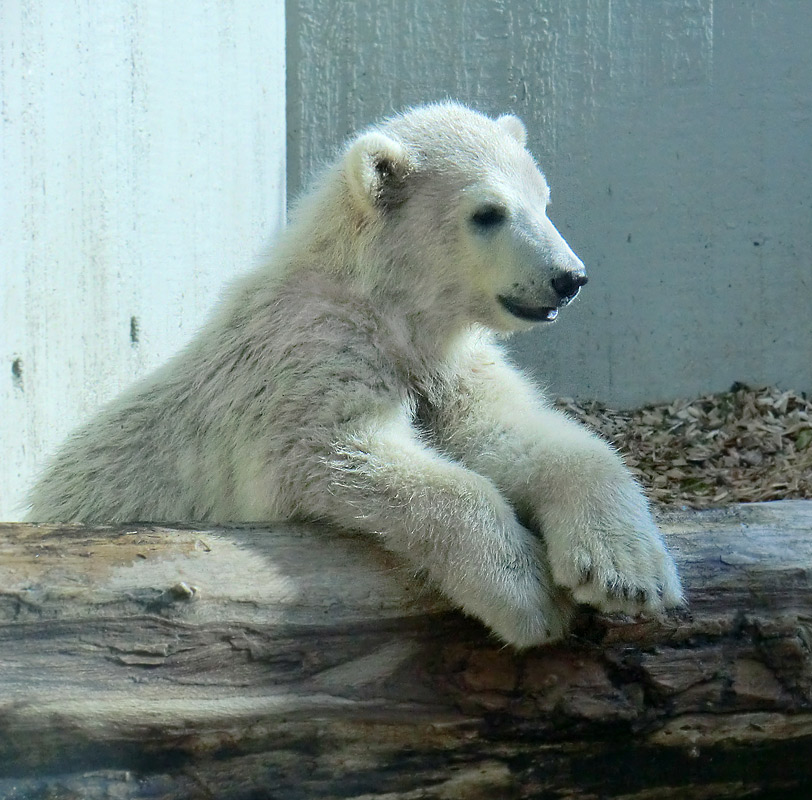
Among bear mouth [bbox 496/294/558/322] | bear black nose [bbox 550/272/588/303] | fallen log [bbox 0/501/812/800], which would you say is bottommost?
fallen log [bbox 0/501/812/800]

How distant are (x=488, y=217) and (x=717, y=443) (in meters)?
4.32

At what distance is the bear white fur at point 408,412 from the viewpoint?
2.74m

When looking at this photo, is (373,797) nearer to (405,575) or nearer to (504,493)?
(405,575)

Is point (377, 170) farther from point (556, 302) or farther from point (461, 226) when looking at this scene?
point (556, 302)

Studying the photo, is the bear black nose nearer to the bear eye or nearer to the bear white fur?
the bear white fur

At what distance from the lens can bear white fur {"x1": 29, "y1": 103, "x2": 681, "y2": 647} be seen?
2.74 meters

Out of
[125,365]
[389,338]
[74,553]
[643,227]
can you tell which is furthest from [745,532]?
[643,227]

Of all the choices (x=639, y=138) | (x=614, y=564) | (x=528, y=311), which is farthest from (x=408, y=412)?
(x=639, y=138)

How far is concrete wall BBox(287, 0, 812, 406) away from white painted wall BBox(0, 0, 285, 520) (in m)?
1.07

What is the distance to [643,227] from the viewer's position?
795 cm

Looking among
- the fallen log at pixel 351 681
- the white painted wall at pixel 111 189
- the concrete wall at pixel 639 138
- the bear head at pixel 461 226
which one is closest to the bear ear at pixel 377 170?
the bear head at pixel 461 226

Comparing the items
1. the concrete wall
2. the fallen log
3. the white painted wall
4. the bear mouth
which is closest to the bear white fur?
the bear mouth

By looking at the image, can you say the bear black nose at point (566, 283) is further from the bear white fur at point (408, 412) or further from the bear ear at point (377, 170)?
the bear ear at point (377, 170)

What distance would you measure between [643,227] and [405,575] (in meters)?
5.82
